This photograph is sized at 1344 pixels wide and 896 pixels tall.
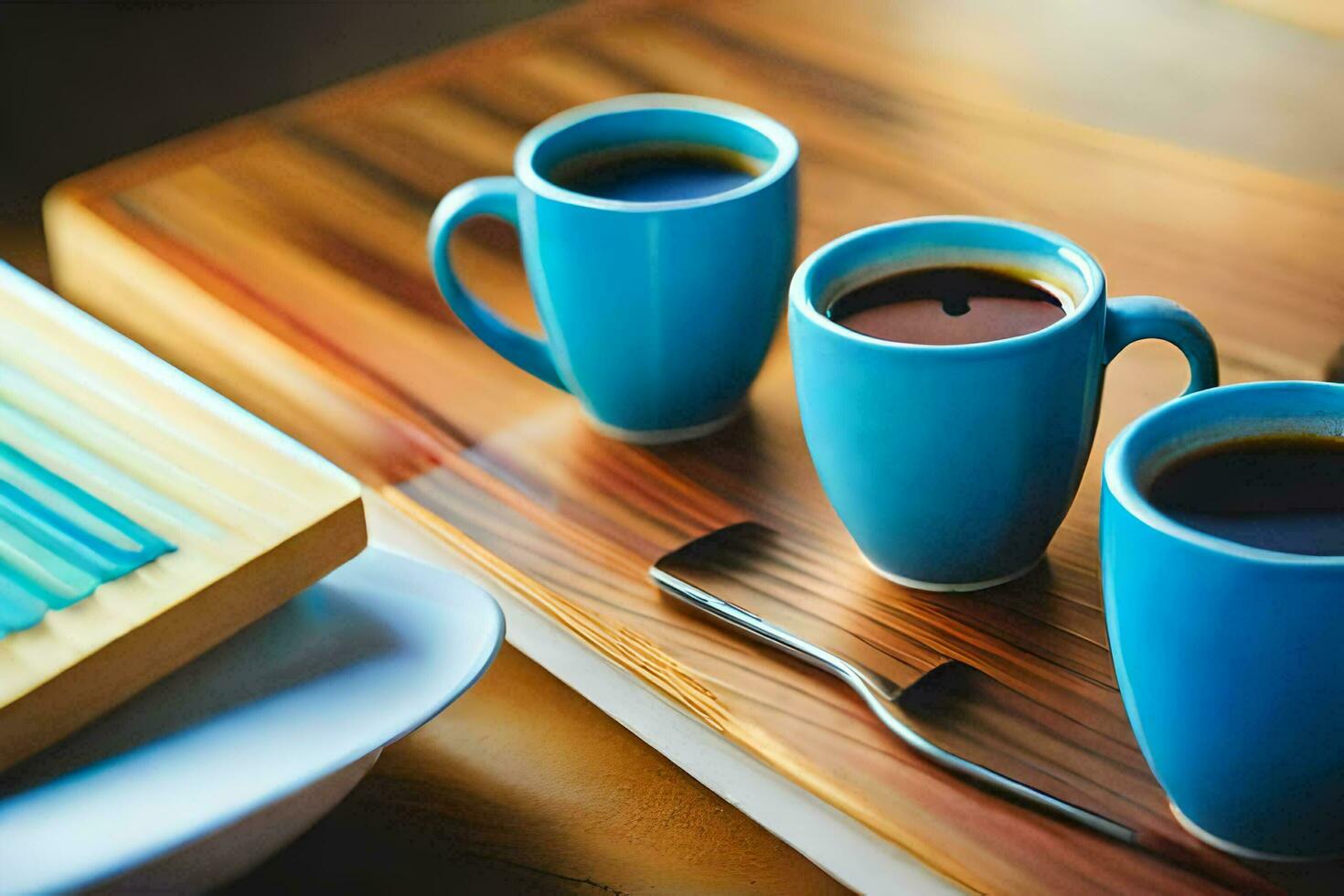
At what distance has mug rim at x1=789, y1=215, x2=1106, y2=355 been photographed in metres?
0.41

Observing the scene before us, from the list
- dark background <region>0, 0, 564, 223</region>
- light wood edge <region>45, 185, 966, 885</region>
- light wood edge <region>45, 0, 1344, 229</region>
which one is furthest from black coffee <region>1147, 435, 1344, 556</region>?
dark background <region>0, 0, 564, 223</region>

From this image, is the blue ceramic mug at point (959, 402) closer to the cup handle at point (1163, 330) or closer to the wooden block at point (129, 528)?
the cup handle at point (1163, 330)

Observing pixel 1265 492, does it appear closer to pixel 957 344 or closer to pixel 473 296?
pixel 957 344

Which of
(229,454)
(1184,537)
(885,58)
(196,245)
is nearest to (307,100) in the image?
(196,245)

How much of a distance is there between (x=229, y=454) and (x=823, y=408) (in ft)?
0.60

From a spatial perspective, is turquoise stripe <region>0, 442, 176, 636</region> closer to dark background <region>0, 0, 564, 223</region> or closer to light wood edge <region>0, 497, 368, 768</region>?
light wood edge <region>0, 497, 368, 768</region>

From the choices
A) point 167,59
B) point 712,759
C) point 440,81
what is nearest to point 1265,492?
point 712,759

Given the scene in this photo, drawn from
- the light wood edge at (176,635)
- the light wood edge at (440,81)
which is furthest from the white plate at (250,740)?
the light wood edge at (440,81)

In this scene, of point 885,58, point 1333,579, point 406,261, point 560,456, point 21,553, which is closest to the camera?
point 1333,579

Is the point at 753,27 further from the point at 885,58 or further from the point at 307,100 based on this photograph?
the point at 307,100

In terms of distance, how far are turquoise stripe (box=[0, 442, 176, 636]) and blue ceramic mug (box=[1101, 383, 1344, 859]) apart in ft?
0.85

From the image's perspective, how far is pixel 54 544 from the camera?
43cm

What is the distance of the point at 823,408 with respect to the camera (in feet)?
1.46

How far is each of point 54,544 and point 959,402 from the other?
26cm
